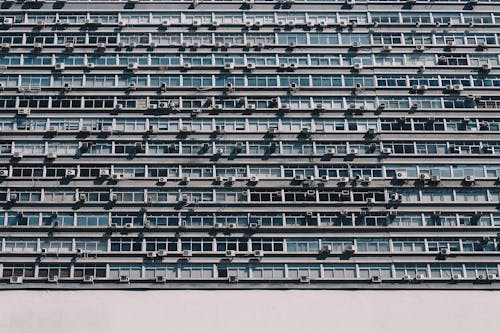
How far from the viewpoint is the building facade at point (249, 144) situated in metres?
44.2

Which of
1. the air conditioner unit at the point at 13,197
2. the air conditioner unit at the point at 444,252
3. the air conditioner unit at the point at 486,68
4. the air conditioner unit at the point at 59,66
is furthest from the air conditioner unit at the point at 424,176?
the air conditioner unit at the point at 13,197

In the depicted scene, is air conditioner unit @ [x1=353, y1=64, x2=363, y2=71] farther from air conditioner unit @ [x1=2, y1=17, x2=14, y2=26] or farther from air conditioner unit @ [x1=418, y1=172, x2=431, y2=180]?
air conditioner unit @ [x1=2, y1=17, x2=14, y2=26]

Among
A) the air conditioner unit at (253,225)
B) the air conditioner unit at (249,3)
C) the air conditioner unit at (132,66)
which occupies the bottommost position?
the air conditioner unit at (253,225)

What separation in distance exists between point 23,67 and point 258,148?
13525 millimetres

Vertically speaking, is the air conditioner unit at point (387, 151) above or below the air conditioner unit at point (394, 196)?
above

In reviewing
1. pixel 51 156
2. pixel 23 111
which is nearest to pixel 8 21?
pixel 23 111

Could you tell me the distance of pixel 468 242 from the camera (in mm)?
45250

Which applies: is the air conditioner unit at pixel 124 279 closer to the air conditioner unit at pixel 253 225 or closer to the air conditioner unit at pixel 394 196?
the air conditioner unit at pixel 253 225

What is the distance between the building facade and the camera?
44219 mm
